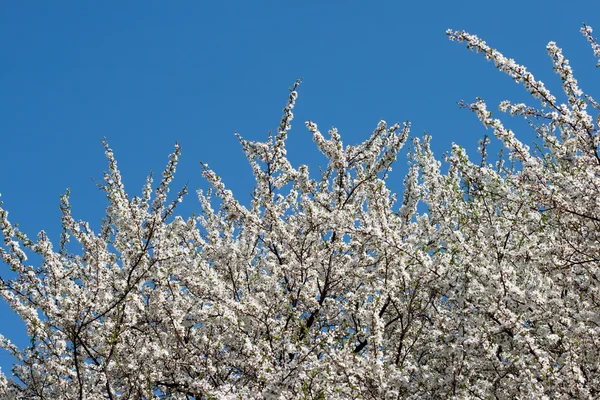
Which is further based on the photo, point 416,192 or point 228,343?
point 416,192

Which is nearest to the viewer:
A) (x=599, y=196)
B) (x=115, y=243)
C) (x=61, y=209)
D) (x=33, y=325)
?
(x=599, y=196)

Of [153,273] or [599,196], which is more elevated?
[153,273]

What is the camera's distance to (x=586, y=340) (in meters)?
7.76

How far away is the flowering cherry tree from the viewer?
26.2 feet

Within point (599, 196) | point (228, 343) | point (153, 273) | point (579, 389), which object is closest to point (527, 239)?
point (599, 196)

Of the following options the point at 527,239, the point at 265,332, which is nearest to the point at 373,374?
the point at 265,332

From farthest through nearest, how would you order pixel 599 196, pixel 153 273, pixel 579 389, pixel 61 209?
pixel 61 209, pixel 153 273, pixel 599 196, pixel 579 389

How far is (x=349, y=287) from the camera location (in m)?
11.5

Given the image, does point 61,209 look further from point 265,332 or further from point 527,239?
point 527,239

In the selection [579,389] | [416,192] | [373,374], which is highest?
[416,192]

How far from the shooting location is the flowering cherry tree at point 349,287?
26.2ft

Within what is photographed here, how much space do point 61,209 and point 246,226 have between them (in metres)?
3.24

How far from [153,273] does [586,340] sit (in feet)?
20.8

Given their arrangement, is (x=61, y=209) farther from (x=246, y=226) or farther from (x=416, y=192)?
(x=416, y=192)
